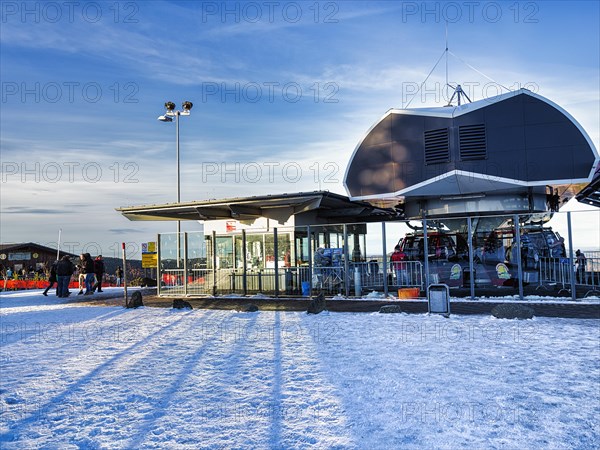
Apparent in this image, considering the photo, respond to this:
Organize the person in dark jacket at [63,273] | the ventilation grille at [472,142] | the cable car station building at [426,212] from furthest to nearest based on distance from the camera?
the person in dark jacket at [63,273] → the ventilation grille at [472,142] → the cable car station building at [426,212]

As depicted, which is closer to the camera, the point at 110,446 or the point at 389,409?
the point at 110,446

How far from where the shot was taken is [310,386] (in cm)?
688

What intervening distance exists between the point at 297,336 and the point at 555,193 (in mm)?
16381

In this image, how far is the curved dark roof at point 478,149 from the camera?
740 inches

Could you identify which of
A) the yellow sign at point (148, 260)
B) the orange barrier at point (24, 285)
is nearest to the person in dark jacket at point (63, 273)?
the yellow sign at point (148, 260)

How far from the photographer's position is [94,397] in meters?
6.62

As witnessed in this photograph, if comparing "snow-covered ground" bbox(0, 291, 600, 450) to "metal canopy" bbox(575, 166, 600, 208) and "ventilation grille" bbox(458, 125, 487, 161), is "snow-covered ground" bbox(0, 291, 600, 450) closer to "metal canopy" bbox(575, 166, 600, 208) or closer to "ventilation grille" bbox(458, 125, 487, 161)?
"ventilation grille" bbox(458, 125, 487, 161)

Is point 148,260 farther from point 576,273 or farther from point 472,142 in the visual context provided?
point 576,273

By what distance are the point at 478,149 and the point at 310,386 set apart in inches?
611

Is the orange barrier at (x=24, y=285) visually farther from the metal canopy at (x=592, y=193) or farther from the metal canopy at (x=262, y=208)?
the metal canopy at (x=592, y=193)

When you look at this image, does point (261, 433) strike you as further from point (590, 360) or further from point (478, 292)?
point (478, 292)

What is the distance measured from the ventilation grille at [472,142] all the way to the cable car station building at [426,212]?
0.04m

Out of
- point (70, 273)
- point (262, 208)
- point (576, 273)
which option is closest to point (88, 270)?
point (70, 273)

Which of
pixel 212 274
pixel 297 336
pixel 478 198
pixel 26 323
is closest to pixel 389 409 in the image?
pixel 297 336
